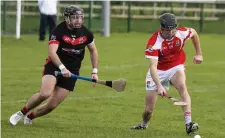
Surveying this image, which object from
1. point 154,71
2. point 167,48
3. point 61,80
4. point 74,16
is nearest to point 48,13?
point 61,80

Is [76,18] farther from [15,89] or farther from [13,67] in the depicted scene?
[13,67]

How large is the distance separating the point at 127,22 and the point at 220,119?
22465 mm

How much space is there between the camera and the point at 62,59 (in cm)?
1104

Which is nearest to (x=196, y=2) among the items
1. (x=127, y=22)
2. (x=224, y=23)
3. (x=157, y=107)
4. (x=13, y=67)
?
(x=224, y=23)

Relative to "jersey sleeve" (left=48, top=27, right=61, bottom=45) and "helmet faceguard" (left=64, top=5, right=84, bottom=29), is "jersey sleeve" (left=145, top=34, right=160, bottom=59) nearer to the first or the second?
"helmet faceguard" (left=64, top=5, right=84, bottom=29)

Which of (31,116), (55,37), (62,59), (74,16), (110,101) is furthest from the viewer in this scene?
(110,101)

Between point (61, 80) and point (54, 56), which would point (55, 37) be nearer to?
point (54, 56)

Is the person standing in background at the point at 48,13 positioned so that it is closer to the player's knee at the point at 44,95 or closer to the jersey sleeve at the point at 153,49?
the player's knee at the point at 44,95

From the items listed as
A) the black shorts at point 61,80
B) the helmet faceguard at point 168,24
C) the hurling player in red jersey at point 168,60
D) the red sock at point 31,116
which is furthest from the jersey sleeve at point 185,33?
the red sock at point 31,116

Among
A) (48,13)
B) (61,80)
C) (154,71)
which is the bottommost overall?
(48,13)

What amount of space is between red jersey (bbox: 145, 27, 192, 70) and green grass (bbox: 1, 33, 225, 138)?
107 cm

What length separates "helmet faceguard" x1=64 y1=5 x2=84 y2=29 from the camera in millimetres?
10680

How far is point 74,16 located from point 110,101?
155 inches

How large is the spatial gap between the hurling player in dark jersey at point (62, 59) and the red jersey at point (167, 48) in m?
1.09
